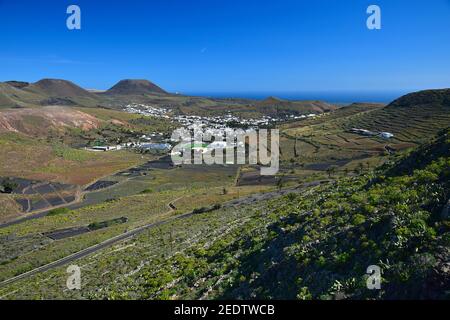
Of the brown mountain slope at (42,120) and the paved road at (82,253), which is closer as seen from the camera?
the paved road at (82,253)

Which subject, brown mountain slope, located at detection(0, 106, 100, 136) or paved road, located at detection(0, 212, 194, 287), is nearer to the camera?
paved road, located at detection(0, 212, 194, 287)

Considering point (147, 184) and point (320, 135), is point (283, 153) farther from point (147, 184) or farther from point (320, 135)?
point (147, 184)

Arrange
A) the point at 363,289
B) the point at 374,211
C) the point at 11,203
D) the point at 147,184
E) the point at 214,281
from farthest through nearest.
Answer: the point at 147,184, the point at 11,203, the point at 214,281, the point at 374,211, the point at 363,289

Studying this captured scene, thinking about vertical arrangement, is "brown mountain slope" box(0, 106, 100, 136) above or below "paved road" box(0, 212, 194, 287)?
above

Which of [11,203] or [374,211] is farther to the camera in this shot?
[11,203]

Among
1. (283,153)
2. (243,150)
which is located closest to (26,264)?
(283,153)

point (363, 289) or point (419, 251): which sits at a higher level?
point (419, 251)

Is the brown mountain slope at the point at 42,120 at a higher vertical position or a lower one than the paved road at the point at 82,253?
higher

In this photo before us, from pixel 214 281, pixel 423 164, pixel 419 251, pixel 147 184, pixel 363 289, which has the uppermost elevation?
pixel 423 164

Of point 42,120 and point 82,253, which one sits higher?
point 42,120

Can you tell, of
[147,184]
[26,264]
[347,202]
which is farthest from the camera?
[147,184]

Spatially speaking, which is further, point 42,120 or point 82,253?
point 42,120
